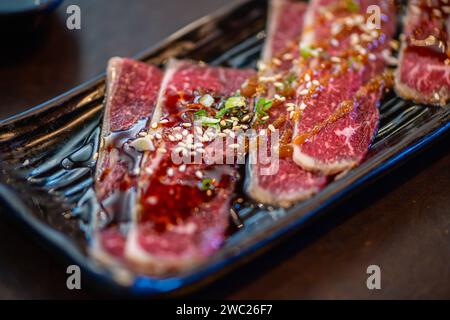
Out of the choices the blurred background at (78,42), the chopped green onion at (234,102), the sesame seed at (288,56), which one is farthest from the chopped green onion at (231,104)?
the blurred background at (78,42)

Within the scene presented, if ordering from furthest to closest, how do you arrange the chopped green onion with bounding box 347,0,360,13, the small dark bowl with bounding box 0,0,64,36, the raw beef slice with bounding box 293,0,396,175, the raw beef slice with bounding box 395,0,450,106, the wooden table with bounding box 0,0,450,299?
the chopped green onion with bounding box 347,0,360,13
the small dark bowl with bounding box 0,0,64,36
the raw beef slice with bounding box 395,0,450,106
the raw beef slice with bounding box 293,0,396,175
the wooden table with bounding box 0,0,450,299

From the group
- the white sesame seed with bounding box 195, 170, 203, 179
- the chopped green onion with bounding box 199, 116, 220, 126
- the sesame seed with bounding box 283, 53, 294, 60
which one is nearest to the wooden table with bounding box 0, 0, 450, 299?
the white sesame seed with bounding box 195, 170, 203, 179

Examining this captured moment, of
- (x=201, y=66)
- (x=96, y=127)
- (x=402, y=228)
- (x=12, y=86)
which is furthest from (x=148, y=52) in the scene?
(x=402, y=228)

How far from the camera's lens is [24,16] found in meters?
4.57

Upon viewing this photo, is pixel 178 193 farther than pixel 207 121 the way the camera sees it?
No

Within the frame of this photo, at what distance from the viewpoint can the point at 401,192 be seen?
4.00 meters

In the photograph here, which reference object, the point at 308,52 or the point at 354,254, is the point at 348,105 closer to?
the point at 308,52

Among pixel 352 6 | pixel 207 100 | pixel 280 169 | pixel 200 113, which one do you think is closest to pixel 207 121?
pixel 200 113

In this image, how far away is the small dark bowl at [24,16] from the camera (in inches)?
178

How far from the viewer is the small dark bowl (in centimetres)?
453

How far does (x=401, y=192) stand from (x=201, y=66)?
195 centimetres

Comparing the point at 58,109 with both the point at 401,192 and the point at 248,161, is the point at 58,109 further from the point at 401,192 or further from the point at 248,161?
the point at 401,192

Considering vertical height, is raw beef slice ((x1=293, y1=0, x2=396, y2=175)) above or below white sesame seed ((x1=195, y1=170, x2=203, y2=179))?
above

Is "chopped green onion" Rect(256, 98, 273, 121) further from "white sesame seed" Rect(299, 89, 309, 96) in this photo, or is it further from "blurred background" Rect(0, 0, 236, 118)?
"blurred background" Rect(0, 0, 236, 118)
